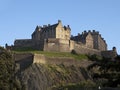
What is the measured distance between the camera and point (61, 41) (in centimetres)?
8806

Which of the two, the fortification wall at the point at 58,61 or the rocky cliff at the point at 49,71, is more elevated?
the fortification wall at the point at 58,61

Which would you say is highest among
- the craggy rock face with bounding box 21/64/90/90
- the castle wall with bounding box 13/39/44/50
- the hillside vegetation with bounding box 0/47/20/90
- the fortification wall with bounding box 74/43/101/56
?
the castle wall with bounding box 13/39/44/50

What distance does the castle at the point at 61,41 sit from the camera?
288 feet

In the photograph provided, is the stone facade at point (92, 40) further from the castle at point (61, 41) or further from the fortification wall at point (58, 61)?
the fortification wall at point (58, 61)

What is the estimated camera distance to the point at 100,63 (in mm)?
13023

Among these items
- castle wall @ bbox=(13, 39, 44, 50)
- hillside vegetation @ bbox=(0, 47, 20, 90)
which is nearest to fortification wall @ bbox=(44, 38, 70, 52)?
castle wall @ bbox=(13, 39, 44, 50)

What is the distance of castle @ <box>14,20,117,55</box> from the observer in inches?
3461

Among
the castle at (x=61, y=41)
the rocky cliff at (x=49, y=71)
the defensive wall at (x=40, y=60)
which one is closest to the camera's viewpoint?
the rocky cliff at (x=49, y=71)

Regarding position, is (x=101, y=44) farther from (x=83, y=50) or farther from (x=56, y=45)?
(x=56, y=45)

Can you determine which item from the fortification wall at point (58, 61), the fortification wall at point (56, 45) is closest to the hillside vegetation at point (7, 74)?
the fortification wall at point (58, 61)

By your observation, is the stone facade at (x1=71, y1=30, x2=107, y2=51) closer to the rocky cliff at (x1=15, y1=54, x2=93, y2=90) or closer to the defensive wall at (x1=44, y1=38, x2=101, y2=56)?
the defensive wall at (x1=44, y1=38, x2=101, y2=56)

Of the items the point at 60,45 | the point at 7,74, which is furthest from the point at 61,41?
the point at 7,74

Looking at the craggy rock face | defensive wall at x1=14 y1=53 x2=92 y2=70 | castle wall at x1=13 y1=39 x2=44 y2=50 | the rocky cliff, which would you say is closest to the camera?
the craggy rock face

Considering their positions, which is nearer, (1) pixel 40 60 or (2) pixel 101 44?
(1) pixel 40 60
